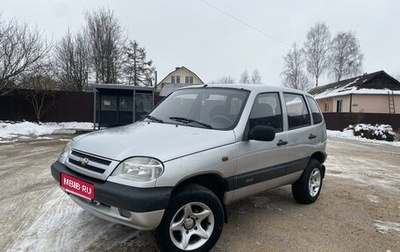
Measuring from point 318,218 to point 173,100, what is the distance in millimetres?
2719

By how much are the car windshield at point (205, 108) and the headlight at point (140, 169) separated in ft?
3.50

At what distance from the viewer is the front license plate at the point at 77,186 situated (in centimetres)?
313

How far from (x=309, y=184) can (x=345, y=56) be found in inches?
1878

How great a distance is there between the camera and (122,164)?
3027mm

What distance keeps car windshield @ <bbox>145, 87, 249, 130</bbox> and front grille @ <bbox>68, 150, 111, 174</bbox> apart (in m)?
1.21

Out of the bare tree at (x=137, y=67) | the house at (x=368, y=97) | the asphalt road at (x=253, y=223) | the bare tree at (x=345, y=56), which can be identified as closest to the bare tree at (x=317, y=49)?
→ the bare tree at (x=345, y=56)

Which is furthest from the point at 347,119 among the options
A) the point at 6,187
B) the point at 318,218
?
the point at 6,187

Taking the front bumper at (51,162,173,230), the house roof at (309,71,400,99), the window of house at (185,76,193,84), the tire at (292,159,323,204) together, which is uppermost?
the window of house at (185,76,193,84)

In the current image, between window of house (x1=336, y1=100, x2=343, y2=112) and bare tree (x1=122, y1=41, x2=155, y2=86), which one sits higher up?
bare tree (x1=122, y1=41, x2=155, y2=86)

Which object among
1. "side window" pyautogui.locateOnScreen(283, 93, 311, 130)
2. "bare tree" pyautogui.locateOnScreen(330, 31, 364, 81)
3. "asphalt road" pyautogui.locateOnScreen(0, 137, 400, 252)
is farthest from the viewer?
"bare tree" pyautogui.locateOnScreen(330, 31, 364, 81)

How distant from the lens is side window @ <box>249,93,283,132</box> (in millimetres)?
4150

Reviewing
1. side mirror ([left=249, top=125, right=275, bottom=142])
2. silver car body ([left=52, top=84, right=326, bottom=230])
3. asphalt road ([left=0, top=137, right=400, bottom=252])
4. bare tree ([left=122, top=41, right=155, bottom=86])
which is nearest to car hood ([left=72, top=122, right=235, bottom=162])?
silver car body ([left=52, top=84, right=326, bottom=230])

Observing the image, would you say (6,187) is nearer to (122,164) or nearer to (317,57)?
(122,164)

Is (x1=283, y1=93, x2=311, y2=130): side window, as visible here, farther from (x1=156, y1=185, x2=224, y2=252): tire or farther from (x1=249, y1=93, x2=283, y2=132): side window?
(x1=156, y1=185, x2=224, y2=252): tire
